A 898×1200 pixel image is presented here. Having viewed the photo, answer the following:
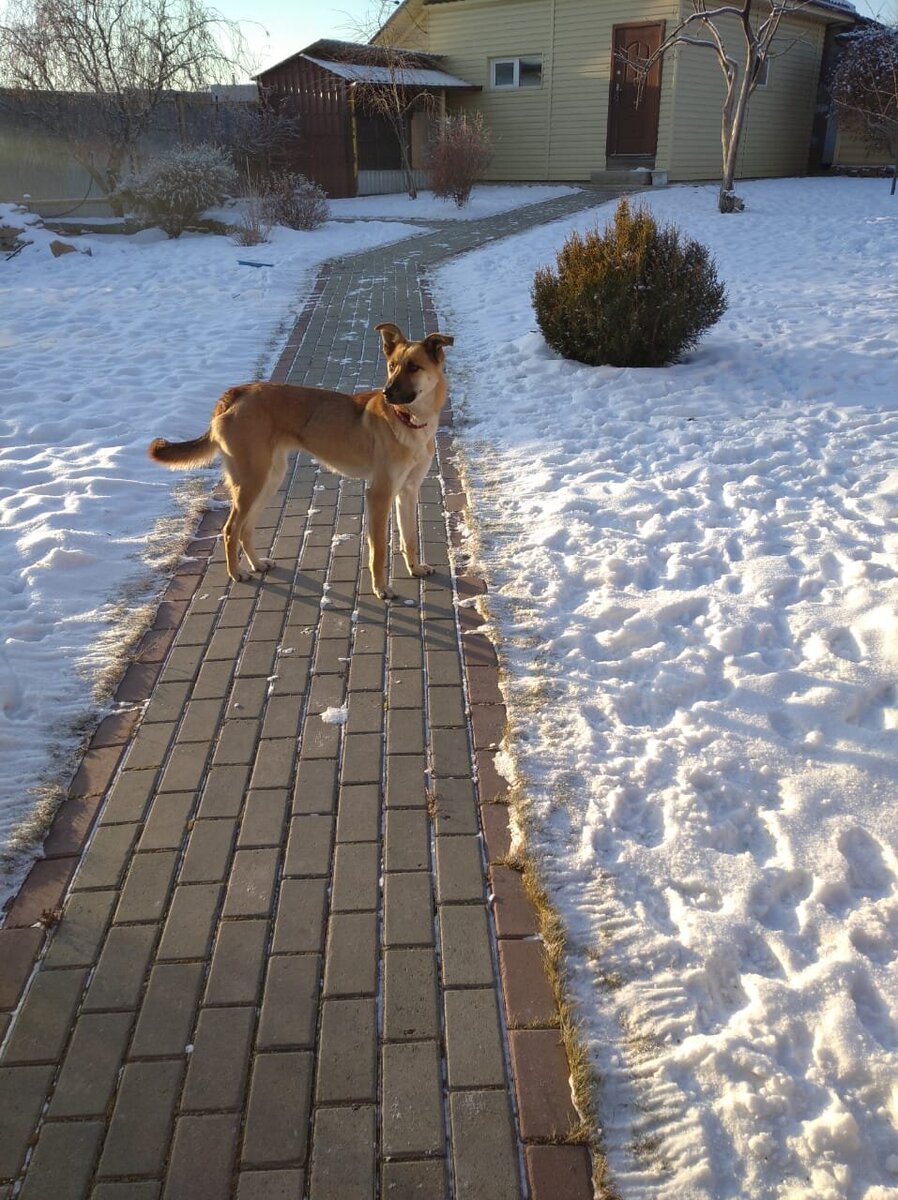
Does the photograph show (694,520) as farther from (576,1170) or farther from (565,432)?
(576,1170)

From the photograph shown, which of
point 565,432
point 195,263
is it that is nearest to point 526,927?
point 565,432

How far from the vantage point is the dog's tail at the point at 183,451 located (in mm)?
4309

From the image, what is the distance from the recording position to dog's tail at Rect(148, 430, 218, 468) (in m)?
4.31

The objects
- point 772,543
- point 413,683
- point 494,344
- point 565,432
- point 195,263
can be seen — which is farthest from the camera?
point 195,263

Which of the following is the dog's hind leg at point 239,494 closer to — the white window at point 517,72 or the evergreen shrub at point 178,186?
the evergreen shrub at point 178,186

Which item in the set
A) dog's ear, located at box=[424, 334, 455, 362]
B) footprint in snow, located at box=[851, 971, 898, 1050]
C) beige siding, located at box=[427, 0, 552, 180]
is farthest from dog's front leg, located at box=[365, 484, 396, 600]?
beige siding, located at box=[427, 0, 552, 180]

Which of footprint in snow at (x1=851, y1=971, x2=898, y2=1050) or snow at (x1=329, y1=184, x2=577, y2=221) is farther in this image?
snow at (x1=329, y1=184, x2=577, y2=221)

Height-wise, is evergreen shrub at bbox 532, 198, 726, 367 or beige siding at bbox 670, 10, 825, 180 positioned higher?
beige siding at bbox 670, 10, 825, 180

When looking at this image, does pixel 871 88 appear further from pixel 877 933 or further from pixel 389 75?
pixel 877 933

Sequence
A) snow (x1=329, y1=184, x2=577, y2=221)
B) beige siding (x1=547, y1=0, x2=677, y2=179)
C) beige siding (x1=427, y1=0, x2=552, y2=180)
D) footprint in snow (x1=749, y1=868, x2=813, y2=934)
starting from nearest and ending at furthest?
footprint in snow (x1=749, y1=868, x2=813, y2=934) → snow (x1=329, y1=184, x2=577, y2=221) → beige siding (x1=547, y1=0, x2=677, y2=179) → beige siding (x1=427, y1=0, x2=552, y2=180)

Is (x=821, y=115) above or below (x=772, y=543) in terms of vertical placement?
above

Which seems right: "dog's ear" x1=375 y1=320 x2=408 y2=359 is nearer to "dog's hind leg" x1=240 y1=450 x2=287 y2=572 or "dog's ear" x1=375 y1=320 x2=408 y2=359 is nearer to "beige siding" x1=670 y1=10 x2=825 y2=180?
"dog's hind leg" x1=240 y1=450 x2=287 y2=572

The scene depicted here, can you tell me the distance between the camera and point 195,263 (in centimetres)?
1391

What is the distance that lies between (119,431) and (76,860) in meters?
4.71
